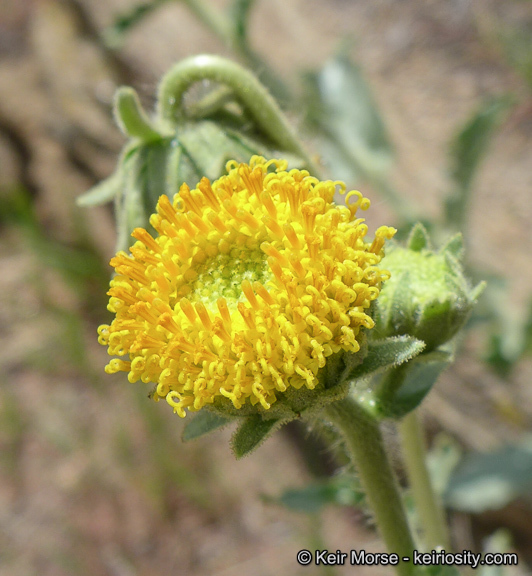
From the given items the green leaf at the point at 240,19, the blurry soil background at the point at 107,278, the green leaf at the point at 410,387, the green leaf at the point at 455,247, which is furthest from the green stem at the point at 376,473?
the green leaf at the point at 240,19

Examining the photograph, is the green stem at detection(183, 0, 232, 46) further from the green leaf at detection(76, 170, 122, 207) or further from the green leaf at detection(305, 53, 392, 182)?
the green leaf at detection(76, 170, 122, 207)

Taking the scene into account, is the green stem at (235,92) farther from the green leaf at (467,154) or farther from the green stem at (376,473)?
the green leaf at (467,154)

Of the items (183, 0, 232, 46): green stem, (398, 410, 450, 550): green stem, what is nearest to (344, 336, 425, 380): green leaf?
(398, 410, 450, 550): green stem

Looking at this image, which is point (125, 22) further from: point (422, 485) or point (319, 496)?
point (422, 485)

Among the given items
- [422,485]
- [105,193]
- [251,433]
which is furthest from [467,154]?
[251,433]

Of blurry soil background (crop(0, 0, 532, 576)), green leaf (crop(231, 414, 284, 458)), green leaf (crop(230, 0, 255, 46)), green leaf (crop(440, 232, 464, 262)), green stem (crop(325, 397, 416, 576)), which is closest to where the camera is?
green leaf (crop(231, 414, 284, 458))

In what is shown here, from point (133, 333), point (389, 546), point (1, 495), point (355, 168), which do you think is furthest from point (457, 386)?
point (1, 495)

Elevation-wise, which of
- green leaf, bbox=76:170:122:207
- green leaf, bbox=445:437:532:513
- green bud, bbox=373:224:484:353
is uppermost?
green leaf, bbox=76:170:122:207
